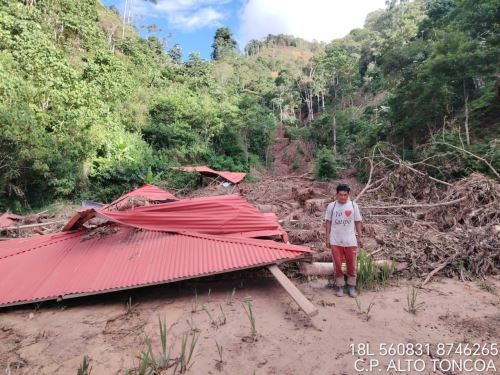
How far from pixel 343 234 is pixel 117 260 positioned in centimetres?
262

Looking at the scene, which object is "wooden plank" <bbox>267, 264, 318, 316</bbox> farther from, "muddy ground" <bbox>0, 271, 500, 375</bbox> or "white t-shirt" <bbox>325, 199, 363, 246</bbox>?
"white t-shirt" <bbox>325, 199, 363, 246</bbox>

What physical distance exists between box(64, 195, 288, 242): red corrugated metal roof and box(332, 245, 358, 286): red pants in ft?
2.97

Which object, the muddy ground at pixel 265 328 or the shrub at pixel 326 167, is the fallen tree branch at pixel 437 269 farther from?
the shrub at pixel 326 167

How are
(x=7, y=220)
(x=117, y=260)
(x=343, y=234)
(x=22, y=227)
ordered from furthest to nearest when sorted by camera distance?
(x=7, y=220), (x=22, y=227), (x=117, y=260), (x=343, y=234)

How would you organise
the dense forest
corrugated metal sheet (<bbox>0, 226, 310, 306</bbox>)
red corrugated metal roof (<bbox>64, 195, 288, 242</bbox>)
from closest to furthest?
1. corrugated metal sheet (<bbox>0, 226, 310, 306</bbox>)
2. red corrugated metal roof (<bbox>64, 195, 288, 242</bbox>)
3. the dense forest

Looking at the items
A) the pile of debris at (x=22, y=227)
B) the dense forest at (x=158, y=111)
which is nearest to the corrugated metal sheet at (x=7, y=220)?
the pile of debris at (x=22, y=227)

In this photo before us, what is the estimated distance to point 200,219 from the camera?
424 cm

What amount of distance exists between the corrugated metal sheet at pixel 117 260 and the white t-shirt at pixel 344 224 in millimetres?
434

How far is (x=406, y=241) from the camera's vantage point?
15.8 feet

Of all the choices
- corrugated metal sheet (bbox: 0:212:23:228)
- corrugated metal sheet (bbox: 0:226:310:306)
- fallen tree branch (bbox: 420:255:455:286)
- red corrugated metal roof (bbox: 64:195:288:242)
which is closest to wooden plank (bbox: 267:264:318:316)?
corrugated metal sheet (bbox: 0:226:310:306)

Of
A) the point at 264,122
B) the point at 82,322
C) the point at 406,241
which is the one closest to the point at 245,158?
the point at 264,122

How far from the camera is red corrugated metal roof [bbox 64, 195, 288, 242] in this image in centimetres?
421

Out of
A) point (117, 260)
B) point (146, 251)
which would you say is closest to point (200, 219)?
point (146, 251)

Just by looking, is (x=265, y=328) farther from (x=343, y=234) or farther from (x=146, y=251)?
(x=146, y=251)
